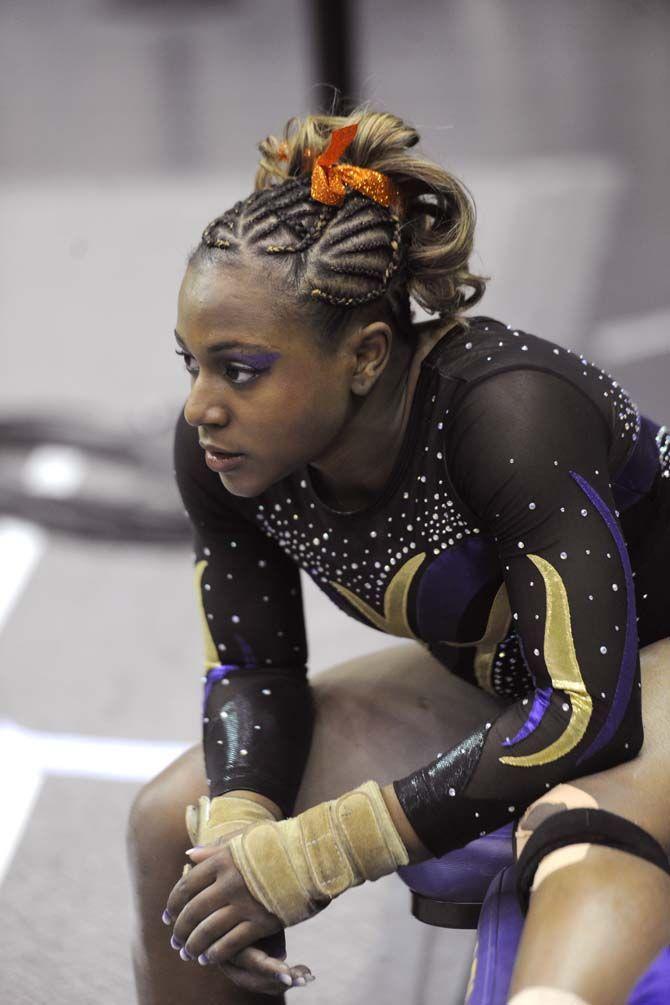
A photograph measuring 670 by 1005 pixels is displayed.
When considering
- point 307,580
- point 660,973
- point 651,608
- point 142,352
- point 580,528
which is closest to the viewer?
point 660,973

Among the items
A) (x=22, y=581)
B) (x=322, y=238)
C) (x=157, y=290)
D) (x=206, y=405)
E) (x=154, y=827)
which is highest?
(x=322, y=238)

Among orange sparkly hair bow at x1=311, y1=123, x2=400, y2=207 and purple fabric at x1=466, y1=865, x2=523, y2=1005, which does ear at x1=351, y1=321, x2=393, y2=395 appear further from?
purple fabric at x1=466, y1=865, x2=523, y2=1005

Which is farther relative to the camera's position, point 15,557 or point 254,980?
point 15,557

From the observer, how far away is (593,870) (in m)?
1.16

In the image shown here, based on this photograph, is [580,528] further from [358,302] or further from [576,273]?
[576,273]

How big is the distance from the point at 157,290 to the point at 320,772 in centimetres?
302

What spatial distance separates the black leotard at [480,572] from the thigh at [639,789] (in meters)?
0.01

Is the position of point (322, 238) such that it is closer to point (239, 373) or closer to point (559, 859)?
point (239, 373)

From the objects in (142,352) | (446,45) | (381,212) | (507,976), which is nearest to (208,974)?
(507,976)

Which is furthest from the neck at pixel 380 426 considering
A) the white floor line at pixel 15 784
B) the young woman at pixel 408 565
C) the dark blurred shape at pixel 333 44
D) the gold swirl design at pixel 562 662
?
the dark blurred shape at pixel 333 44

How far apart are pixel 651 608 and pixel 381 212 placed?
19.4 inches

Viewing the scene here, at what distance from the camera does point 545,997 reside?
1083mm

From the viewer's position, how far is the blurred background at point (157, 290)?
6.67ft

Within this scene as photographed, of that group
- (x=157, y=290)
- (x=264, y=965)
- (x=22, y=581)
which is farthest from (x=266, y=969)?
(x=157, y=290)
